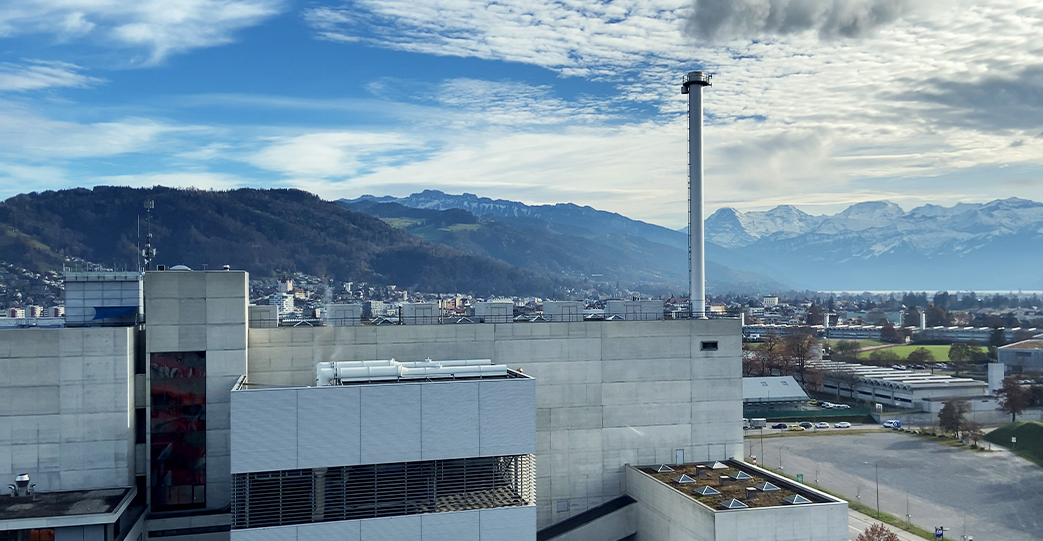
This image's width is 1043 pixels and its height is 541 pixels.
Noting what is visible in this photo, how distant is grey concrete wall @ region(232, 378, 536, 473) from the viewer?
28406 mm

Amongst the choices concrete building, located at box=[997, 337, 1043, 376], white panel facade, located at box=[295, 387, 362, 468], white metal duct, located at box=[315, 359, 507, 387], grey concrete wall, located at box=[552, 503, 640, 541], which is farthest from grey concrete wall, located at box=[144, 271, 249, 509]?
concrete building, located at box=[997, 337, 1043, 376]

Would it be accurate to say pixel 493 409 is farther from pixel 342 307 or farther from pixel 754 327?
pixel 754 327

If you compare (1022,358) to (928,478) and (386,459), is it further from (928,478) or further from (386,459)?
(386,459)

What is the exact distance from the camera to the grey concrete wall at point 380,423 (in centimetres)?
2841

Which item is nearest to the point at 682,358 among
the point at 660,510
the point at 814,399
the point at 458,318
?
the point at 660,510

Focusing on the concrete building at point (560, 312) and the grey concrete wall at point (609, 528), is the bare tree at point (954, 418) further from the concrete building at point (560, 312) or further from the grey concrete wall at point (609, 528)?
the concrete building at point (560, 312)

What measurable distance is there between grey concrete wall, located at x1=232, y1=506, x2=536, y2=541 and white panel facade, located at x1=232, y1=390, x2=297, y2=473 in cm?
251

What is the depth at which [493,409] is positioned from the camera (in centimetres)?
3084

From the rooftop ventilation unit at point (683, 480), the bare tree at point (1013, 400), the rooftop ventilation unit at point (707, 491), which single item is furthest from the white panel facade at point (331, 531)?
the bare tree at point (1013, 400)

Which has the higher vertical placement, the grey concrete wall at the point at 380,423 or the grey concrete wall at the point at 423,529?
the grey concrete wall at the point at 380,423

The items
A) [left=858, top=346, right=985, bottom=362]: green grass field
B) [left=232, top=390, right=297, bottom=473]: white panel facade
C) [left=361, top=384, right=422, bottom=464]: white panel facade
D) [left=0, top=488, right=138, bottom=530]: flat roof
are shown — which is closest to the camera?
[left=0, top=488, right=138, bottom=530]: flat roof

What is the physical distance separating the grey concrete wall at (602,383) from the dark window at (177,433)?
6044 mm

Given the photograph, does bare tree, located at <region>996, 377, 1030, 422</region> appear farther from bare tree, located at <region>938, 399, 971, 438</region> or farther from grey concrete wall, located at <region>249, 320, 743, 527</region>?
grey concrete wall, located at <region>249, 320, 743, 527</region>

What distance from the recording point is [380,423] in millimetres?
29531
